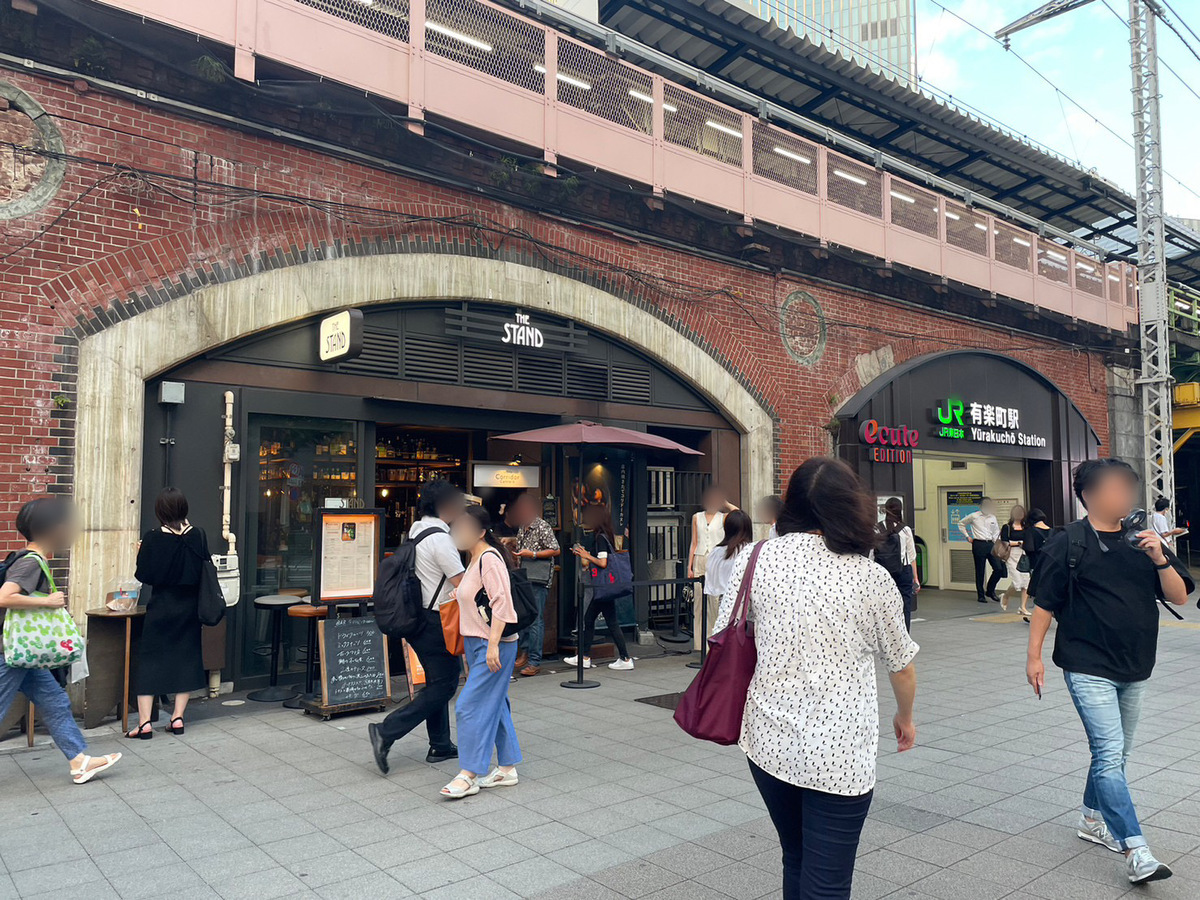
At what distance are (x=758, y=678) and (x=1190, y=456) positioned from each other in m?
33.1

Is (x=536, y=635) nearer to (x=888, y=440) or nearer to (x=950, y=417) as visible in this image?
(x=888, y=440)

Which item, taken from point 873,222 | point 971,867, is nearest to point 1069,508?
point 873,222

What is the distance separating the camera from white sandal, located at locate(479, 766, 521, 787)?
5309 mm

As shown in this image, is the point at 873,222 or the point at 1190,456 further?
the point at 1190,456

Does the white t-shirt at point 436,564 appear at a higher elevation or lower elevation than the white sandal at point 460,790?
higher

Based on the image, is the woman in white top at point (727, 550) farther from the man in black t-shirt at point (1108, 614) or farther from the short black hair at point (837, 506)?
the short black hair at point (837, 506)

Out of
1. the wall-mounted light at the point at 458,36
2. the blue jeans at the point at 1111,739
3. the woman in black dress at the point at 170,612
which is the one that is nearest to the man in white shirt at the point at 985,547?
the wall-mounted light at the point at 458,36

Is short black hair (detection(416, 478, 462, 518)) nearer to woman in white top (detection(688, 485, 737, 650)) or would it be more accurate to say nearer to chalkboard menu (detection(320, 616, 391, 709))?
chalkboard menu (detection(320, 616, 391, 709))

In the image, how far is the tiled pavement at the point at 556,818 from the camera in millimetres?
3926

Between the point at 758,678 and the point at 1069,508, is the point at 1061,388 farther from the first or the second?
the point at 758,678

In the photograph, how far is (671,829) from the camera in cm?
463

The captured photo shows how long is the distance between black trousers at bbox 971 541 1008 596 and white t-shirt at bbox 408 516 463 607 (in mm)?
13150

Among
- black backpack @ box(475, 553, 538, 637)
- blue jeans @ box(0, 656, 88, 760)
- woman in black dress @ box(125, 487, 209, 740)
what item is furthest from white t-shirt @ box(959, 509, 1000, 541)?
blue jeans @ box(0, 656, 88, 760)

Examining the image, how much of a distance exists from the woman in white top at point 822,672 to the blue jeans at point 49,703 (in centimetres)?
447
